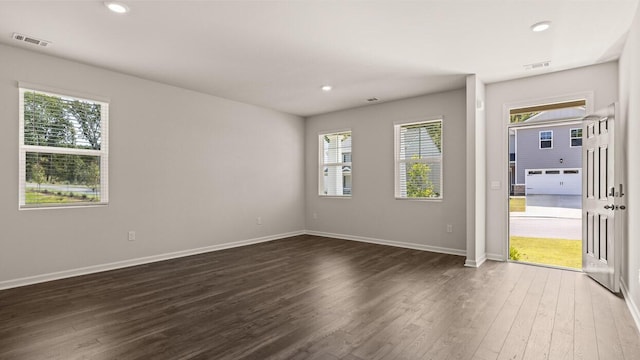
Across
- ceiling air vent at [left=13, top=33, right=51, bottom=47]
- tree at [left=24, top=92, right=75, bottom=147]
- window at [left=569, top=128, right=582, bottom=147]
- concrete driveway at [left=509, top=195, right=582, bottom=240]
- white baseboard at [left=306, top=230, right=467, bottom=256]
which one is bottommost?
white baseboard at [left=306, top=230, right=467, bottom=256]

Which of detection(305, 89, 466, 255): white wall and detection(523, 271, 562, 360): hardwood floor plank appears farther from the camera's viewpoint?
detection(305, 89, 466, 255): white wall

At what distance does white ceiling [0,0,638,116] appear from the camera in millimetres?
2744

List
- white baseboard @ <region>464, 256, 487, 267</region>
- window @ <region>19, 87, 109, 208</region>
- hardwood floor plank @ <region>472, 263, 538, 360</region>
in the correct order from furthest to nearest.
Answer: white baseboard @ <region>464, 256, 487, 267</region>, window @ <region>19, 87, 109, 208</region>, hardwood floor plank @ <region>472, 263, 538, 360</region>

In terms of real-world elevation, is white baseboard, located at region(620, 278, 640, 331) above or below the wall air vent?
below

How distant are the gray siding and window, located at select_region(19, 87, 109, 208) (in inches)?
444

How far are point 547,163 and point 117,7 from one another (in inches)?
481

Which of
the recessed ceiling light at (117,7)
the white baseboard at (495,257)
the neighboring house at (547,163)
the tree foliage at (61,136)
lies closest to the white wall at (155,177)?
the tree foliage at (61,136)

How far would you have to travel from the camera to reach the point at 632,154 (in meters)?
3.00

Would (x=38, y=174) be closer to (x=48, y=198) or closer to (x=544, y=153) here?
(x=48, y=198)

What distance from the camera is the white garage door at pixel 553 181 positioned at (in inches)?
428

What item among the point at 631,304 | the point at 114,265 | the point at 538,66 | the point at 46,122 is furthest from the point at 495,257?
the point at 46,122

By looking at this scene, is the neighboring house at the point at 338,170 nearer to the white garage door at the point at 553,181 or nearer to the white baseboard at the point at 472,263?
the white baseboard at the point at 472,263

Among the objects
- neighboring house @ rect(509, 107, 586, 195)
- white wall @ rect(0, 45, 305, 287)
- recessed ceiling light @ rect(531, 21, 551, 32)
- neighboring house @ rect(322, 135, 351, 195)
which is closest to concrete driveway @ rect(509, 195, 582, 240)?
neighboring house @ rect(509, 107, 586, 195)

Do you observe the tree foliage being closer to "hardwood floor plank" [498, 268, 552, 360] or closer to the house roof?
"hardwood floor plank" [498, 268, 552, 360]
